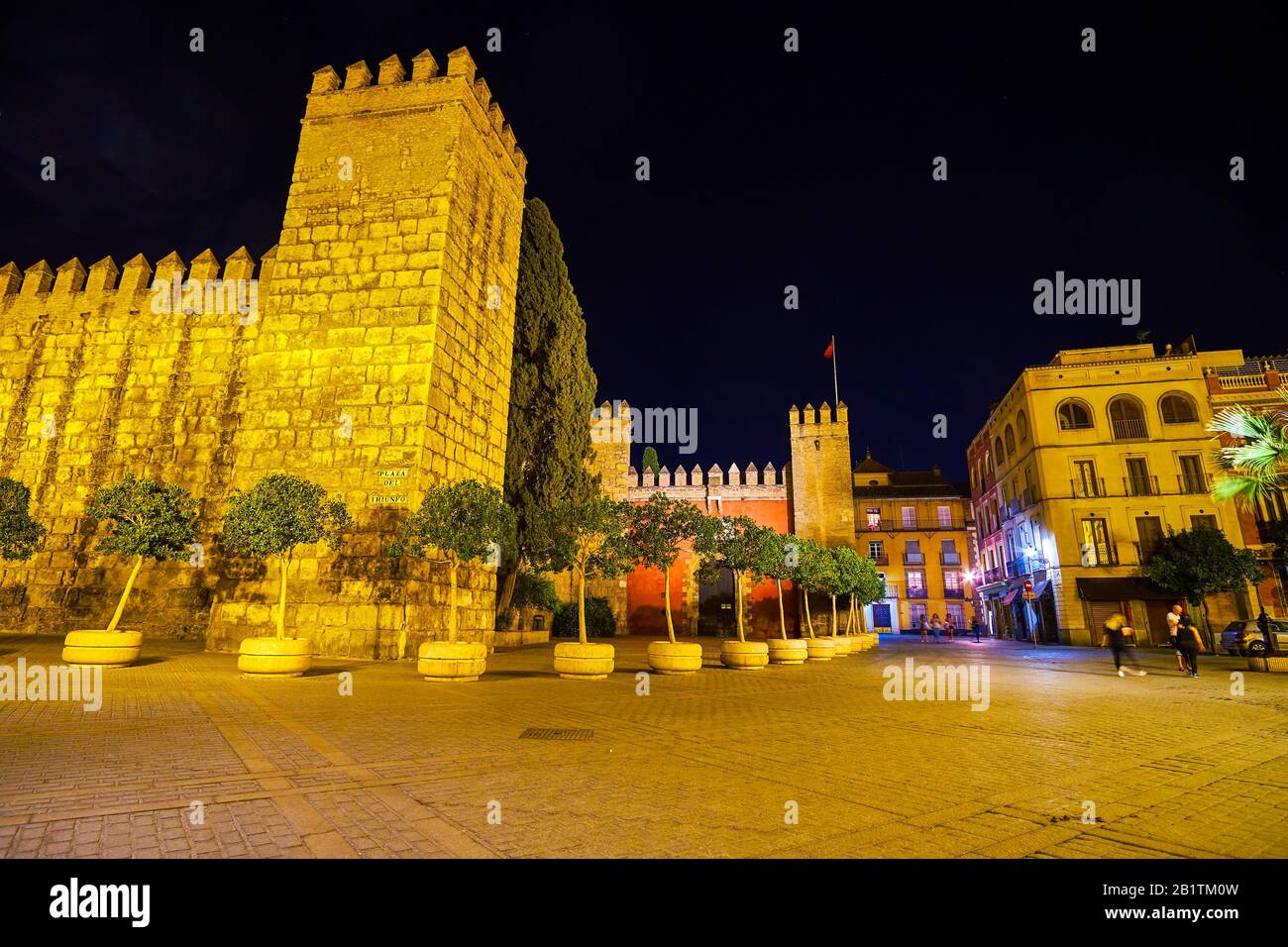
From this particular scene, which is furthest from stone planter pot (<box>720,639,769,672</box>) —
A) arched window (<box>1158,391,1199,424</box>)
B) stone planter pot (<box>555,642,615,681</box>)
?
arched window (<box>1158,391,1199,424</box>)

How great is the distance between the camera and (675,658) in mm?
12766

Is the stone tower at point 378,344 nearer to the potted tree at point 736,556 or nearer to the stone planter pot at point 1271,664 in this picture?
the potted tree at point 736,556

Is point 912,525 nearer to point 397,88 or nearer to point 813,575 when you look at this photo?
point 813,575

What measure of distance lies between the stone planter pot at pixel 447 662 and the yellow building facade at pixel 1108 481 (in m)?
30.5

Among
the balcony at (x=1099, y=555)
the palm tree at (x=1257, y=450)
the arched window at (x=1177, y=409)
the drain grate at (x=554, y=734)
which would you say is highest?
the arched window at (x=1177, y=409)

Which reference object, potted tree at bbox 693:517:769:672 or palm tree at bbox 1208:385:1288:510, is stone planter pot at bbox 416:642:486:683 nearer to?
A: potted tree at bbox 693:517:769:672

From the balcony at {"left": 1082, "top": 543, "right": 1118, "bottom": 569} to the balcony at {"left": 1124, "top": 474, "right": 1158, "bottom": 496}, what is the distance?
299 centimetres

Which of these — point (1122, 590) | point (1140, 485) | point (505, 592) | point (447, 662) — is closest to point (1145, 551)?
point (1122, 590)

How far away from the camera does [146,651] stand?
39.2 feet

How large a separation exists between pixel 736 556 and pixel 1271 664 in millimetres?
12934

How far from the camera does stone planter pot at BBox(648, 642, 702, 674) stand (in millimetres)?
12789

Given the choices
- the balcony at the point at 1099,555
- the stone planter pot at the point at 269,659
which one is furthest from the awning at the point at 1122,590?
the stone planter pot at the point at 269,659

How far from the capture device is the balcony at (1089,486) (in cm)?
3005
